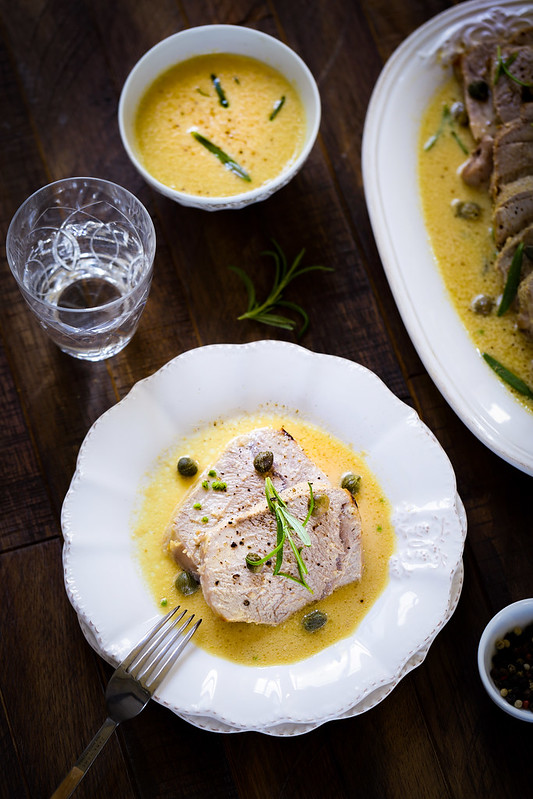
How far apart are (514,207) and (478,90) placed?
463mm

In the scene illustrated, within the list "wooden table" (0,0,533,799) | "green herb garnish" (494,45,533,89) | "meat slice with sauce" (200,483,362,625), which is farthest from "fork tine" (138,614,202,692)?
"green herb garnish" (494,45,533,89)

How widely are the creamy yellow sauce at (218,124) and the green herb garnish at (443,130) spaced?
0.46 meters

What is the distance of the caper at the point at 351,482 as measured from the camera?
2387 millimetres

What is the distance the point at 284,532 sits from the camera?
2189mm

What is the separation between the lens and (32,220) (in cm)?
247

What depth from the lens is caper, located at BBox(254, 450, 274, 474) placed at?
2305 millimetres

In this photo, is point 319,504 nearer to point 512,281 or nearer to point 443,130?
point 512,281

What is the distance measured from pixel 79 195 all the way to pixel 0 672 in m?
1.49

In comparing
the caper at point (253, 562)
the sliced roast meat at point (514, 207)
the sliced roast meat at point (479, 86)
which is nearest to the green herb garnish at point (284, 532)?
the caper at point (253, 562)

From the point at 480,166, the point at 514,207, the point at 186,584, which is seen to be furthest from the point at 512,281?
the point at 186,584

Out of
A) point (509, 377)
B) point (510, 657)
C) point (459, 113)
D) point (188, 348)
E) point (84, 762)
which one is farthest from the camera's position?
point (459, 113)

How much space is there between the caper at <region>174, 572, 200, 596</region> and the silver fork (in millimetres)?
110

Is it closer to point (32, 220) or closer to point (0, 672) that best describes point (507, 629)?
point (0, 672)

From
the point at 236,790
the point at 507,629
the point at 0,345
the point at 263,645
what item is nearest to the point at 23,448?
the point at 0,345
